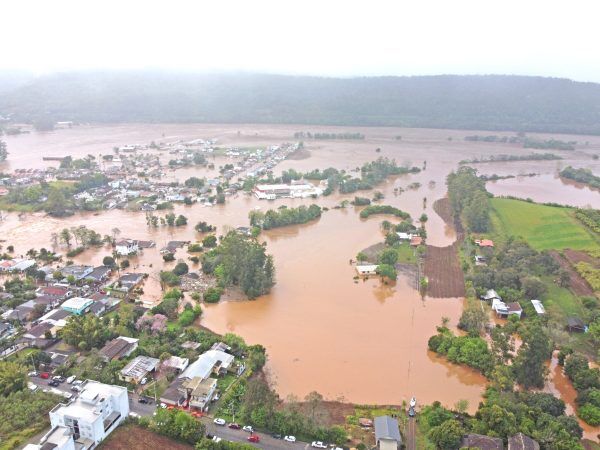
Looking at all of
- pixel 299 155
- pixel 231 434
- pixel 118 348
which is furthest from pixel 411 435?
pixel 299 155

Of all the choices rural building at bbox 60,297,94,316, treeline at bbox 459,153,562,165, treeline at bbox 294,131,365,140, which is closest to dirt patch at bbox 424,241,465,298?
rural building at bbox 60,297,94,316

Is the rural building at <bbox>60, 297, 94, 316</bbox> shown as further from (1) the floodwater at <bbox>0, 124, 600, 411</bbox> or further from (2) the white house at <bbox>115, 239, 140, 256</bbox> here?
(2) the white house at <bbox>115, 239, 140, 256</bbox>

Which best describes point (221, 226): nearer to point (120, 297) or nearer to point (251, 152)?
point (120, 297)

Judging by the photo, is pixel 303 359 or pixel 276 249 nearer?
pixel 303 359

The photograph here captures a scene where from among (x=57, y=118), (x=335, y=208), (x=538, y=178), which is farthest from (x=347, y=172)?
(x=57, y=118)

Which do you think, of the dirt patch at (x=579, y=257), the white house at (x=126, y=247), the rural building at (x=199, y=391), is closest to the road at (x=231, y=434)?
the rural building at (x=199, y=391)

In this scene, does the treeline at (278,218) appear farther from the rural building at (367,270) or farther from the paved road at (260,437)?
the paved road at (260,437)
